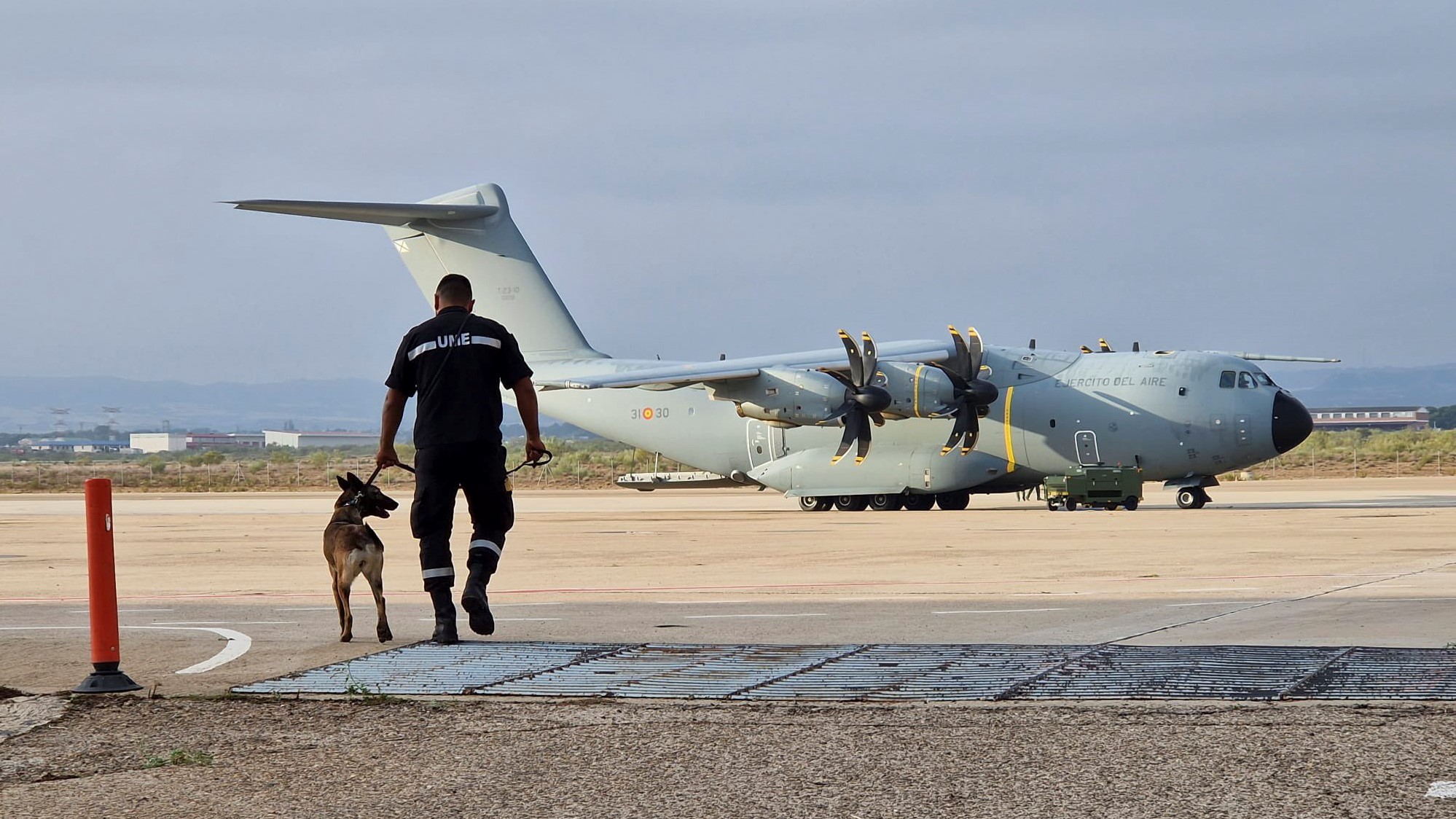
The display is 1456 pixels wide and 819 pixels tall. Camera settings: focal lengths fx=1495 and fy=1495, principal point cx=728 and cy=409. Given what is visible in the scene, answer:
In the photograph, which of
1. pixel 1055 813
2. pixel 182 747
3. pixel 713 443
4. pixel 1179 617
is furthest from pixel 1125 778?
pixel 713 443

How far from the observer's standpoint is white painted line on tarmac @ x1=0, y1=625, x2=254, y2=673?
25.6ft

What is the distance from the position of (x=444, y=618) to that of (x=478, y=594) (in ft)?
0.82

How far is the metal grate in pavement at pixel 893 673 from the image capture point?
20.7 ft

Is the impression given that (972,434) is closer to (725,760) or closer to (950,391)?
(950,391)

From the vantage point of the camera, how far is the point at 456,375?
26.9ft

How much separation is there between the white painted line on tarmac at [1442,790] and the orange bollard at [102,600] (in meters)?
5.32

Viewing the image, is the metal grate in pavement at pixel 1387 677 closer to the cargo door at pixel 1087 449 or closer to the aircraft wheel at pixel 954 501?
the cargo door at pixel 1087 449

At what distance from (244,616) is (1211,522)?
16973 millimetres

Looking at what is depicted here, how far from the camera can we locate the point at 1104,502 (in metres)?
30.5

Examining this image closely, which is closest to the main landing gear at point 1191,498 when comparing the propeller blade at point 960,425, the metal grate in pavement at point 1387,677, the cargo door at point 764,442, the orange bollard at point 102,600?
the propeller blade at point 960,425

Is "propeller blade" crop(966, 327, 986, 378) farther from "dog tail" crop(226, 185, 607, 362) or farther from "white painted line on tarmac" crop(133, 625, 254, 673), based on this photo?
"white painted line on tarmac" crop(133, 625, 254, 673)

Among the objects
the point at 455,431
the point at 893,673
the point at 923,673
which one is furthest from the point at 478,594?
the point at 923,673

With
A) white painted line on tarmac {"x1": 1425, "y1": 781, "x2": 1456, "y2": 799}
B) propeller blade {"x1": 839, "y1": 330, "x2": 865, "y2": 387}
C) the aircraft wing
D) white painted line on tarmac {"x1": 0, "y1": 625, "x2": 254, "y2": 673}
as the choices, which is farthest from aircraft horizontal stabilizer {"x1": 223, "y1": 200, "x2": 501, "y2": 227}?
white painted line on tarmac {"x1": 1425, "y1": 781, "x2": 1456, "y2": 799}

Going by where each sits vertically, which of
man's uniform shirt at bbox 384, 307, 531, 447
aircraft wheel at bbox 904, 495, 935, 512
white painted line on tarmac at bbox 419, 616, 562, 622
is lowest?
aircraft wheel at bbox 904, 495, 935, 512
